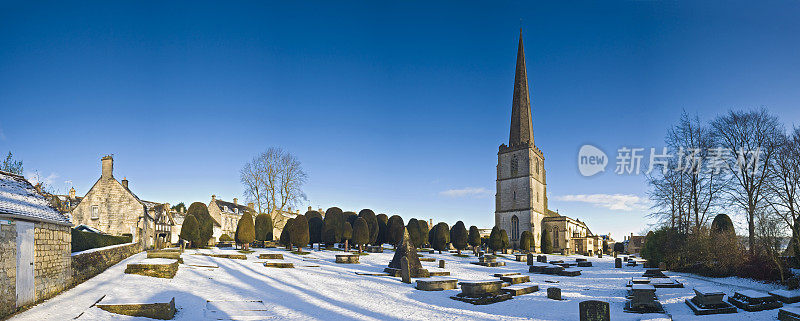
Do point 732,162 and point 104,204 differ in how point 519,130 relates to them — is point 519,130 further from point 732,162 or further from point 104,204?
point 104,204

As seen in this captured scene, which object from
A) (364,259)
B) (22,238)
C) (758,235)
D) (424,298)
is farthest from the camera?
(364,259)

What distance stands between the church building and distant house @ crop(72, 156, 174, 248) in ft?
140

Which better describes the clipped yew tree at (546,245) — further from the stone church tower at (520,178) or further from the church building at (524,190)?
the stone church tower at (520,178)

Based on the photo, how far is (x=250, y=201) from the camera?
42.8m

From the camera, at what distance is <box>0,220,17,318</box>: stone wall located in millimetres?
8852

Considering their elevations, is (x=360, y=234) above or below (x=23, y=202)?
below

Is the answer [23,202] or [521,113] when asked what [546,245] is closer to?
[521,113]

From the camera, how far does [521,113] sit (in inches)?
2447

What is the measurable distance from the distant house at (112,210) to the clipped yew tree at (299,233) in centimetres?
957

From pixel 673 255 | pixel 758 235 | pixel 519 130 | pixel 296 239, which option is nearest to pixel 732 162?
pixel 758 235

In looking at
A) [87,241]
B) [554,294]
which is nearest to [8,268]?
[87,241]

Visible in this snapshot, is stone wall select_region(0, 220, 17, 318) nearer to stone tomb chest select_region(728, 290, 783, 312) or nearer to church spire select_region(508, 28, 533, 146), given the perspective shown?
stone tomb chest select_region(728, 290, 783, 312)

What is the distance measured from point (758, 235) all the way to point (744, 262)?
8.54 ft

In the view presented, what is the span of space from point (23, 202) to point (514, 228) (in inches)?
2131
